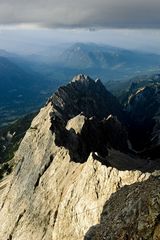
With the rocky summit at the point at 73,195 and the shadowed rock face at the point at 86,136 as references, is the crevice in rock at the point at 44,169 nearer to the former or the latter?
the rocky summit at the point at 73,195

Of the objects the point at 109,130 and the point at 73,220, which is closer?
the point at 73,220

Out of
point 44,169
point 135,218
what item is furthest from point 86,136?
point 135,218

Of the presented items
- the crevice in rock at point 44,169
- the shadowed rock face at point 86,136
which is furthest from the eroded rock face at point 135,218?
the crevice in rock at point 44,169

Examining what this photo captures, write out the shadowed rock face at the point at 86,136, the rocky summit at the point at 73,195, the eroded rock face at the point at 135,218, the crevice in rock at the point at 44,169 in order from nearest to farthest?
the eroded rock face at the point at 135,218
the rocky summit at the point at 73,195
the crevice in rock at the point at 44,169
the shadowed rock face at the point at 86,136

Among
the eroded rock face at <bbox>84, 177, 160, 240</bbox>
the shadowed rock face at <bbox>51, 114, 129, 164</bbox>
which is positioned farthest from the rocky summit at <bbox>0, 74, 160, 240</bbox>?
the shadowed rock face at <bbox>51, 114, 129, 164</bbox>

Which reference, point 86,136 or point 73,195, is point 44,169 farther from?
point 86,136

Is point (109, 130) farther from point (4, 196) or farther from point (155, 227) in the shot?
point (155, 227)

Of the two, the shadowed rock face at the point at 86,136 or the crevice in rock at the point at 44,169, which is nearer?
the crevice in rock at the point at 44,169

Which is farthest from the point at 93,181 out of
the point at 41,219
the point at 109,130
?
the point at 109,130

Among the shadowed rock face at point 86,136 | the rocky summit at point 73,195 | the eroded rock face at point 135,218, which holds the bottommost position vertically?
the eroded rock face at point 135,218
